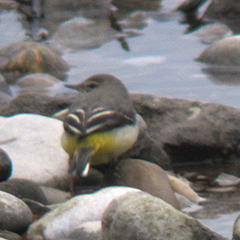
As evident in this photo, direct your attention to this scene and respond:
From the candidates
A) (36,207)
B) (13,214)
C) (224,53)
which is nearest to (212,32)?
(224,53)

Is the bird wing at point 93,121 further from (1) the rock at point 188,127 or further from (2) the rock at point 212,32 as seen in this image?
(2) the rock at point 212,32

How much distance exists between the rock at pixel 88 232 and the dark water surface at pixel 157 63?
392cm

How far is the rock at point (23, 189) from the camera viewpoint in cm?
462

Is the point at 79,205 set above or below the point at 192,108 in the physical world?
above

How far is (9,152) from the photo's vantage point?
5.57 meters

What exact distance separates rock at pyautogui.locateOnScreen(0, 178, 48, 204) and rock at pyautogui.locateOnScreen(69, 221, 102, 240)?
0.76 metres

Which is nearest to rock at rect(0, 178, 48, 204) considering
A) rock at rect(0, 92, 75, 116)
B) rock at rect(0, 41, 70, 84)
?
rock at rect(0, 92, 75, 116)

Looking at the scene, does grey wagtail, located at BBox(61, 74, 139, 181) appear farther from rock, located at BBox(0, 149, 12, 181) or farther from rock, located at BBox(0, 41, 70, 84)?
rock, located at BBox(0, 41, 70, 84)

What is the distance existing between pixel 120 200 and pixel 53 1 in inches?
358

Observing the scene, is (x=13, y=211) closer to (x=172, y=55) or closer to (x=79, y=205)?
(x=79, y=205)

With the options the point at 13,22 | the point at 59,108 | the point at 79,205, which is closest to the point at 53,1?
the point at 13,22

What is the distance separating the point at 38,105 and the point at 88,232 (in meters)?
3.26

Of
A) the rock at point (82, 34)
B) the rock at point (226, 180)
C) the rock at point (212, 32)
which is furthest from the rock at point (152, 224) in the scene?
the rock at point (212, 32)

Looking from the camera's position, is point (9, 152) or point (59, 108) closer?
point (9, 152)
